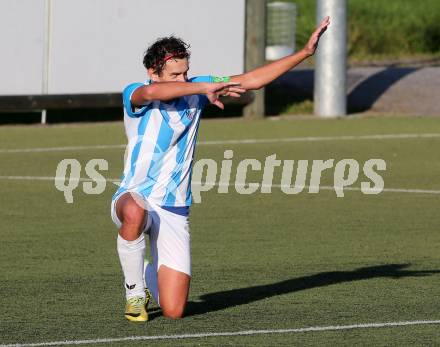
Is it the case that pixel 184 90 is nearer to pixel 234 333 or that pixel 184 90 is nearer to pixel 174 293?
pixel 174 293

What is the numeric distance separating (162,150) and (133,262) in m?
0.73

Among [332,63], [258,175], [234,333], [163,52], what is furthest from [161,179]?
[332,63]

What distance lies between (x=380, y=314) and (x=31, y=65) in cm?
1284

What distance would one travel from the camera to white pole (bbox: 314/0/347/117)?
72.7ft

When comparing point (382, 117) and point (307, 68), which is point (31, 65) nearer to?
point (382, 117)

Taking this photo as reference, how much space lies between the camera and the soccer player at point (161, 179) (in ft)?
27.8

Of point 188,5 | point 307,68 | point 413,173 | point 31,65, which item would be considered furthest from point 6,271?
point 307,68

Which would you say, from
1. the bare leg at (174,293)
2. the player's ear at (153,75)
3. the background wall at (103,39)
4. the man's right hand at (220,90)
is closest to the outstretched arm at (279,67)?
the man's right hand at (220,90)

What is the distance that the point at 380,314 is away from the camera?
875 centimetres

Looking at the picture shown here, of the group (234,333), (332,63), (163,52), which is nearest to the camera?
(234,333)

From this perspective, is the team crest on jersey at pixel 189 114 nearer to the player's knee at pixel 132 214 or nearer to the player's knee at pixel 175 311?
the player's knee at pixel 132 214

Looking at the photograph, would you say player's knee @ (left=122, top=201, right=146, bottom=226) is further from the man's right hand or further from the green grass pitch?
the man's right hand

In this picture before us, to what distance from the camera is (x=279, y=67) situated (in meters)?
8.53

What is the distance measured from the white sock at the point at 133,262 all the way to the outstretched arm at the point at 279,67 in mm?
1128
